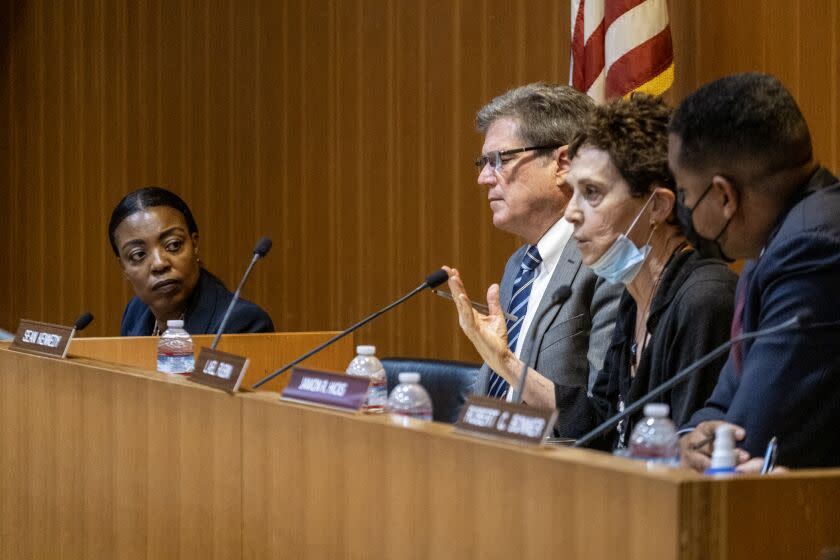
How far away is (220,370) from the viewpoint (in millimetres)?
2408

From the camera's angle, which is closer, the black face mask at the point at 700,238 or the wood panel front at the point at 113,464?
the black face mask at the point at 700,238

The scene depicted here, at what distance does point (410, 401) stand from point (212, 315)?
6.64 ft

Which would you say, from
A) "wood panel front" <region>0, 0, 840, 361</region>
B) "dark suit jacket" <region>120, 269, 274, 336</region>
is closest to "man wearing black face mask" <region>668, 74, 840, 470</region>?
"wood panel front" <region>0, 0, 840, 361</region>

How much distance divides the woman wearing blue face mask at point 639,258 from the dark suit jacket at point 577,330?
0.18m

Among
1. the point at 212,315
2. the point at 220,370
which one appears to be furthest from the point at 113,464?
the point at 212,315

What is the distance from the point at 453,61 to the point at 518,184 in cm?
222

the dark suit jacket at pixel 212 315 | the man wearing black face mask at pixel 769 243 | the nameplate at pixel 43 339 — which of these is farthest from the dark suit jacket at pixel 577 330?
the dark suit jacket at pixel 212 315

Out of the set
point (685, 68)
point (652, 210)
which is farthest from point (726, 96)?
point (685, 68)

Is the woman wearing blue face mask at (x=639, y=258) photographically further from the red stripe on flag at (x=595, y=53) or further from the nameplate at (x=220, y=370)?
the red stripe on flag at (x=595, y=53)

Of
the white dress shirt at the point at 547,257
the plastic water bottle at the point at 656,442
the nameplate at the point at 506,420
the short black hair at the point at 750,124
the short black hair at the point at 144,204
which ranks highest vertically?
the short black hair at the point at 750,124

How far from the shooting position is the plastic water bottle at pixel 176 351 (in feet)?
11.5

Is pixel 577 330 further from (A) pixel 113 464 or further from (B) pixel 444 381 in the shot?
(A) pixel 113 464

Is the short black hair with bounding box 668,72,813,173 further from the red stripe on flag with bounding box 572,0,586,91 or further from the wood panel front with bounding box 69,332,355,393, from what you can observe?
the red stripe on flag with bounding box 572,0,586,91

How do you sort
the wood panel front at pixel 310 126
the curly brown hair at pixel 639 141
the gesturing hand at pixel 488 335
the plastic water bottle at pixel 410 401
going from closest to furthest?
the plastic water bottle at pixel 410 401, the curly brown hair at pixel 639 141, the gesturing hand at pixel 488 335, the wood panel front at pixel 310 126
